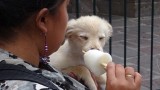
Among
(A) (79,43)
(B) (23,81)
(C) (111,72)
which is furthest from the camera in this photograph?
(A) (79,43)

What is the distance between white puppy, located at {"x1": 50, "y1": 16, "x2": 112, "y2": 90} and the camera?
2.15 metres

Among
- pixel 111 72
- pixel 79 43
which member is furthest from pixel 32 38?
pixel 79 43

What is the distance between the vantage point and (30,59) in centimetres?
123

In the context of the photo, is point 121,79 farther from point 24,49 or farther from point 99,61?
point 24,49

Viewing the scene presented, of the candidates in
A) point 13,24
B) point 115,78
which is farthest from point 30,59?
point 115,78

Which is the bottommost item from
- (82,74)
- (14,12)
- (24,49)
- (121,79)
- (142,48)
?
(142,48)

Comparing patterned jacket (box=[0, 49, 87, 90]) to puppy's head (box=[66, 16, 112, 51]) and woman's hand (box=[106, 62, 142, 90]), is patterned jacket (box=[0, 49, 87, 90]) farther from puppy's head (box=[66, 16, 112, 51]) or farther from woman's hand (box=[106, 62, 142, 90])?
puppy's head (box=[66, 16, 112, 51])

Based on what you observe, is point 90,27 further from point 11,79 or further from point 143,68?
point 143,68

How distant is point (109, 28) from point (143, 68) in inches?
107

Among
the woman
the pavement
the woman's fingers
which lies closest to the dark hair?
Answer: the woman

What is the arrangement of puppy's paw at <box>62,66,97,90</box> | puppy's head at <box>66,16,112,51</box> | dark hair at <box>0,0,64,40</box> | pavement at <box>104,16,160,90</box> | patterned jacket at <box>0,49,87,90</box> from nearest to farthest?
patterned jacket at <box>0,49,87,90</box>
dark hair at <box>0,0,64,40</box>
puppy's paw at <box>62,66,97,90</box>
puppy's head at <box>66,16,112,51</box>
pavement at <box>104,16,160,90</box>

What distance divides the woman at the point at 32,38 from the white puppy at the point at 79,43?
0.84 metres

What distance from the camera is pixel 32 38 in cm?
120

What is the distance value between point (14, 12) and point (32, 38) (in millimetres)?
107
